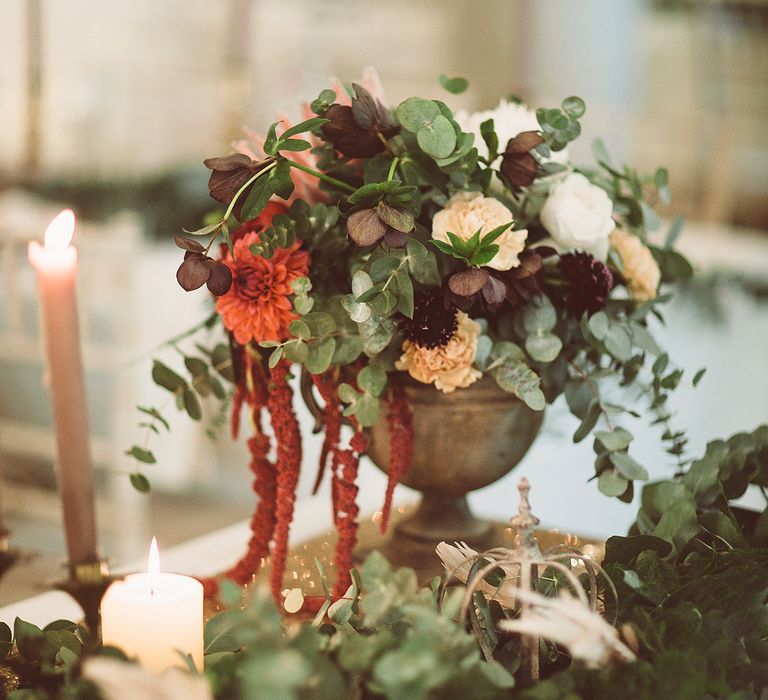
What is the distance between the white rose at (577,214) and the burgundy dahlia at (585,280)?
0.01 meters

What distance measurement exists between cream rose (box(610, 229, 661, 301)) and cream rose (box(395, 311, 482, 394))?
149 mm

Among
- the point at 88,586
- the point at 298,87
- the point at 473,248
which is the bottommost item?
the point at 298,87

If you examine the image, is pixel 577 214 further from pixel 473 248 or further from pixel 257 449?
pixel 257 449

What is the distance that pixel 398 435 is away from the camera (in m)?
0.72

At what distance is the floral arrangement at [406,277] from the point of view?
2.09 ft

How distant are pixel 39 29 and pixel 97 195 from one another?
3.16 ft

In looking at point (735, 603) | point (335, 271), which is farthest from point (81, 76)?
point (735, 603)

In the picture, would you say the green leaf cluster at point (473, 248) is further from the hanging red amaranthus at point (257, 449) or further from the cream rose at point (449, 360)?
the hanging red amaranthus at point (257, 449)

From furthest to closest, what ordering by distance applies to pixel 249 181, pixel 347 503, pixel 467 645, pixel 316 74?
pixel 316 74
pixel 347 503
pixel 249 181
pixel 467 645

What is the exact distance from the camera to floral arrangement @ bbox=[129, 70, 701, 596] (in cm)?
64

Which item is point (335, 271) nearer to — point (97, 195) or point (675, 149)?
point (97, 195)

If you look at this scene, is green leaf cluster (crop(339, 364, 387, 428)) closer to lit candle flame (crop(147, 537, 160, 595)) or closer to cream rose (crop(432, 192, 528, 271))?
cream rose (crop(432, 192, 528, 271))

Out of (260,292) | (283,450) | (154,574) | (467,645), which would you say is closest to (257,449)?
(283,450)

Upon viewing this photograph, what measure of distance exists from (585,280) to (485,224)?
9cm
